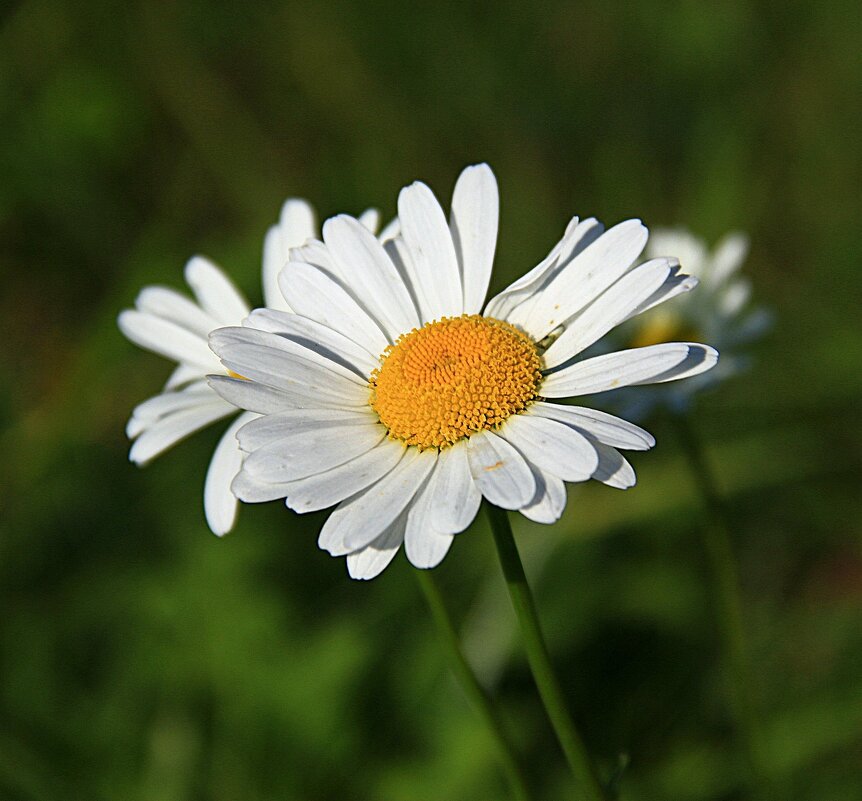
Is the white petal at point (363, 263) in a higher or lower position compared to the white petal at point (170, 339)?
higher

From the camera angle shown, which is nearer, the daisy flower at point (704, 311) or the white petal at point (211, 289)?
the white petal at point (211, 289)

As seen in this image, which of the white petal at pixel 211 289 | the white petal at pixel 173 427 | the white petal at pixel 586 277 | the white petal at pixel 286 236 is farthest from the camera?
the white petal at pixel 211 289

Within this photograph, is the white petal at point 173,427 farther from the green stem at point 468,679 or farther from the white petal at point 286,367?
the green stem at point 468,679

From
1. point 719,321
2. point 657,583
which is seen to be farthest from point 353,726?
point 719,321

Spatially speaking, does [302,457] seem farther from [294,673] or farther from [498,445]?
[294,673]

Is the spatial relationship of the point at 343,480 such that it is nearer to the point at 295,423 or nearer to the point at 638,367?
the point at 295,423

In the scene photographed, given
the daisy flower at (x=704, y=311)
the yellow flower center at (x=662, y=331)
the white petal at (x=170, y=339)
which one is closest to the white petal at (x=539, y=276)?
the white petal at (x=170, y=339)

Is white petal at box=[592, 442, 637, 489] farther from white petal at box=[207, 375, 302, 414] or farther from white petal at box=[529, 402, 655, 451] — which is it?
white petal at box=[207, 375, 302, 414]
